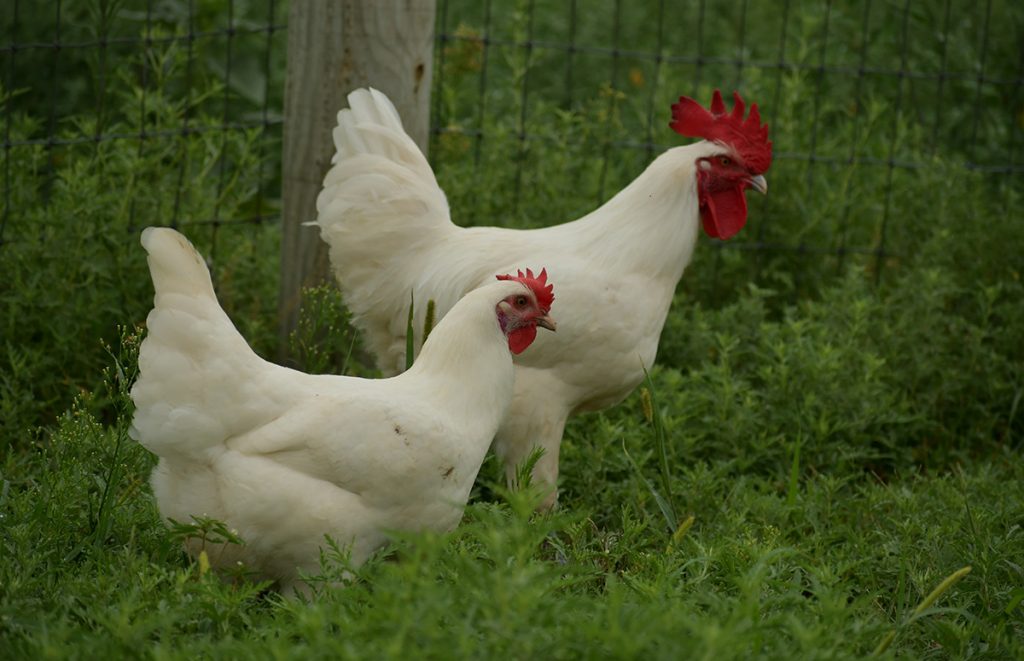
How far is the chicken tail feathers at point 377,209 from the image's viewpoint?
4.52m

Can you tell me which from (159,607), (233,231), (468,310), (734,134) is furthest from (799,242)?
(159,607)

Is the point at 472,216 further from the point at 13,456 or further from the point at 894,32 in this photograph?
the point at 894,32

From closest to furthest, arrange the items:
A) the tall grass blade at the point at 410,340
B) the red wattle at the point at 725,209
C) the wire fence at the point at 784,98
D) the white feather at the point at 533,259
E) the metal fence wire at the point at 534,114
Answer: the tall grass blade at the point at 410,340 < the white feather at the point at 533,259 < the red wattle at the point at 725,209 < the metal fence wire at the point at 534,114 < the wire fence at the point at 784,98

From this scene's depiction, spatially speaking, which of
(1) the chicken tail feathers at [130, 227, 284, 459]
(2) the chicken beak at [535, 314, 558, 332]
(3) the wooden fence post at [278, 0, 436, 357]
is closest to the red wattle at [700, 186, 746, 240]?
(2) the chicken beak at [535, 314, 558, 332]

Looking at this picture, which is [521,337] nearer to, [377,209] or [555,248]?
[555,248]

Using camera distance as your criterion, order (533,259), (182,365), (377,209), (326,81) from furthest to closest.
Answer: (326,81) < (377,209) < (533,259) < (182,365)

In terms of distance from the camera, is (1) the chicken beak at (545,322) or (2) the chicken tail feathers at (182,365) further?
(1) the chicken beak at (545,322)

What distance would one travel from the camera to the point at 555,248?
4.46 m

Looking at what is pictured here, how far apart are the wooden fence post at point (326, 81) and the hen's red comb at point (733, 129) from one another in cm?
119

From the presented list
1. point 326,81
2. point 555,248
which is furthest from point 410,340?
point 326,81

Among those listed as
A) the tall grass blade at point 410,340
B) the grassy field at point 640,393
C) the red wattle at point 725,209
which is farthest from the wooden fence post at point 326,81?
the red wattle at point 725,209

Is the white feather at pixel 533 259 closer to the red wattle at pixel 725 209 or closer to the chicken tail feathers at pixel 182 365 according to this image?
the red wattle at pixel 725 209

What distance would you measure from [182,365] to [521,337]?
1.06m

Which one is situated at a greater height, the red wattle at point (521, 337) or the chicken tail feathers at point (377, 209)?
the chicken tail feathers at point (377, 209)
